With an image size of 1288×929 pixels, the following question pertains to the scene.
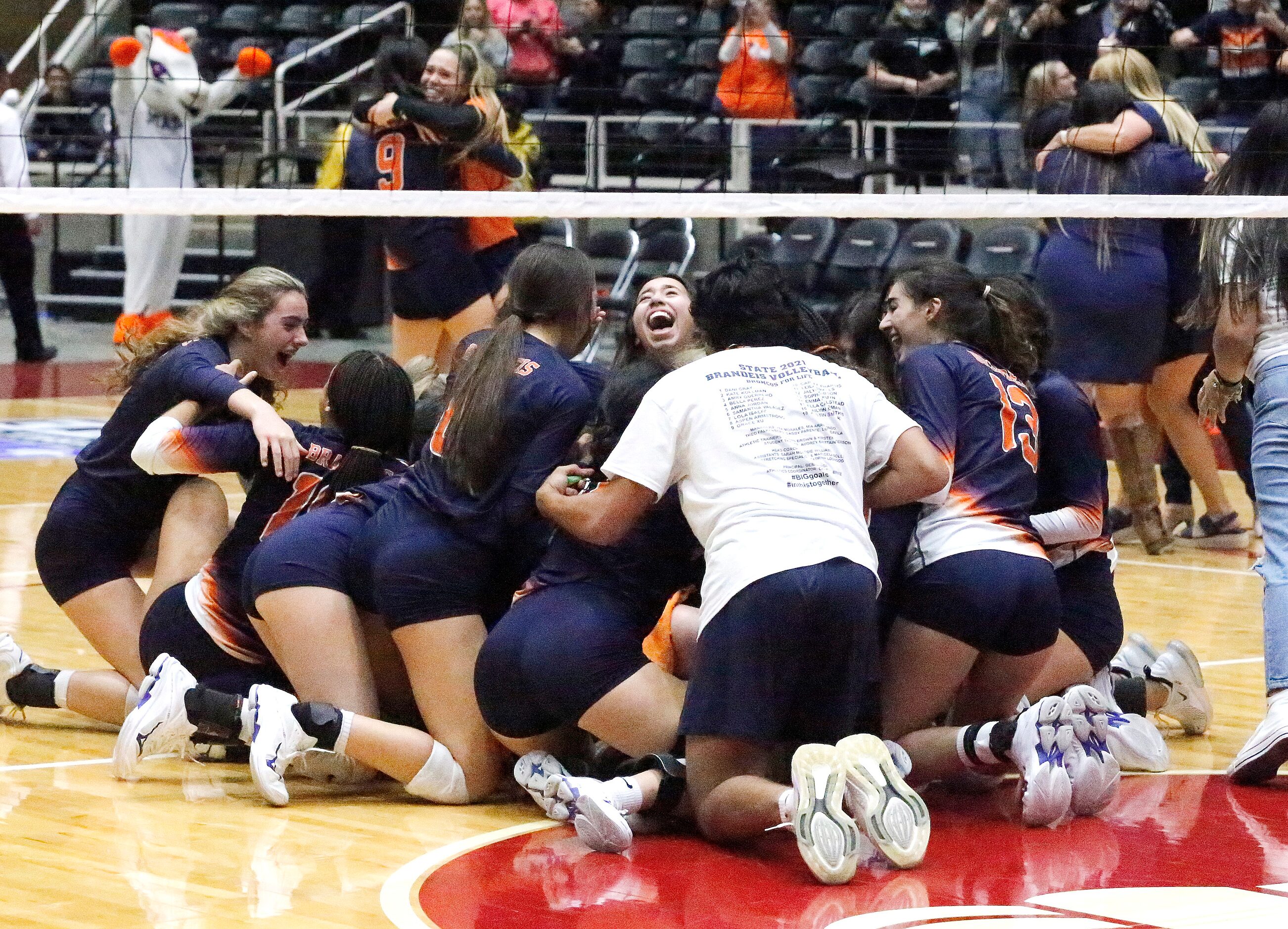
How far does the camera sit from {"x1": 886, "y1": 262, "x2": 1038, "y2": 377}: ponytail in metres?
4.46

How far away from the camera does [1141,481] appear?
759 centimetres

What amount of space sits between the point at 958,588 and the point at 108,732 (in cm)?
218

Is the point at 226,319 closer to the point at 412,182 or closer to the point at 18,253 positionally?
the point at 412,182

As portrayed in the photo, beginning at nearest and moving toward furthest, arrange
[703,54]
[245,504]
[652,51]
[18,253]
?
[245,504]
[18,253]
[703,54]
[652,51]

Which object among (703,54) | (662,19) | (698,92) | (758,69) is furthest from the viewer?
(662,19)

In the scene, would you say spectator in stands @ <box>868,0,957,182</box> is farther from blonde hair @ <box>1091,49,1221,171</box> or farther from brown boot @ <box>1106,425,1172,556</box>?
brown boot @ <box>1106,425,1172,556</box>

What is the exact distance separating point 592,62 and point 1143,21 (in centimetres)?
396

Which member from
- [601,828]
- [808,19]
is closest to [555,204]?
[601,828]

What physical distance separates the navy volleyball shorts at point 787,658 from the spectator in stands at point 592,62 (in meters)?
9.70

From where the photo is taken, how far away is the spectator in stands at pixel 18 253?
466 inches

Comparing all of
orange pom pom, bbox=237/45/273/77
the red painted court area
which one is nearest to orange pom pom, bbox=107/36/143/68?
orange pom pom, bbox=237/45/273/77

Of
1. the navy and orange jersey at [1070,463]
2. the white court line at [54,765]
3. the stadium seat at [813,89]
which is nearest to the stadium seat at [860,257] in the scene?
the stadium seat at [813,89]

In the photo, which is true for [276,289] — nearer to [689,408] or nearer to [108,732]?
[108,732]

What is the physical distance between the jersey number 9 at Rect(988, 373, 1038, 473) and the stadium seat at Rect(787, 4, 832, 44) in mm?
9387
